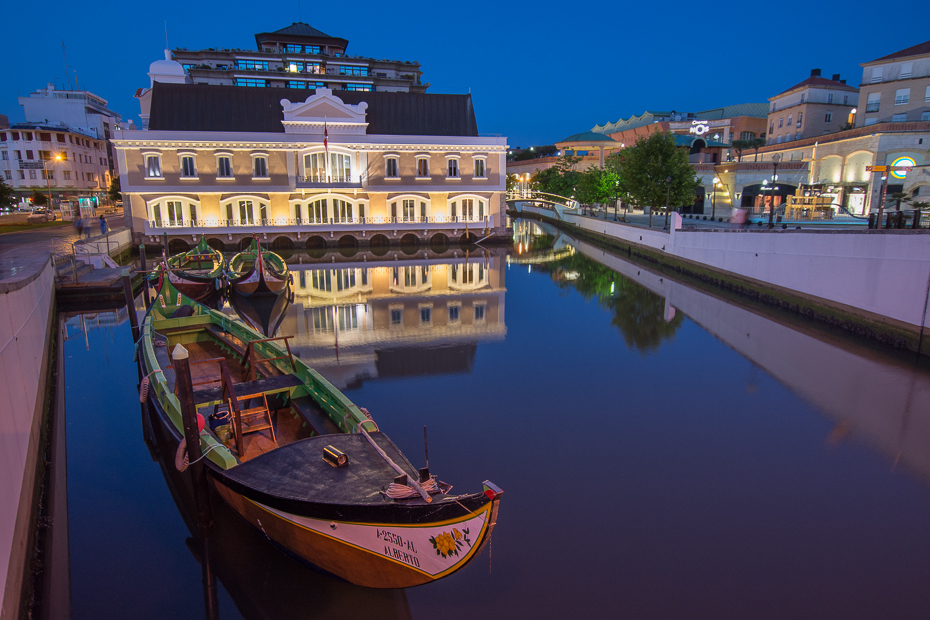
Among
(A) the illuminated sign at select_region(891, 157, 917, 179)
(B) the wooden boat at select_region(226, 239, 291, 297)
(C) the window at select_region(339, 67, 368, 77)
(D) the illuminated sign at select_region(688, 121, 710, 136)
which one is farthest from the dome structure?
(D) the illuminated sign at select_region(688, 121, 710, 136)

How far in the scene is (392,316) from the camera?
752 inches

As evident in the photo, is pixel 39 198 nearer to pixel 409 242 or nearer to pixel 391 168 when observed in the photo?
pixel 391 168

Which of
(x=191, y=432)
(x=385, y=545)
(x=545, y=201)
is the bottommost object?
(x=385, y=545)

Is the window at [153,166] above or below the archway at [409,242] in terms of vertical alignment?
above

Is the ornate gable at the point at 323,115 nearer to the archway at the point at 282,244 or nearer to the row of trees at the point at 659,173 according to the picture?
the archway at the point at 282,244

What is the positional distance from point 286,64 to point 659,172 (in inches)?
1482

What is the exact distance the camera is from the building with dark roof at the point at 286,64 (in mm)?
49562

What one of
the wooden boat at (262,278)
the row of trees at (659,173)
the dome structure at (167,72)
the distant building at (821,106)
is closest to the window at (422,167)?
the row of trees at (659,173)

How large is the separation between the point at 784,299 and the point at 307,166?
28.6 metres

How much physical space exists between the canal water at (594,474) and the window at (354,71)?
42428mm

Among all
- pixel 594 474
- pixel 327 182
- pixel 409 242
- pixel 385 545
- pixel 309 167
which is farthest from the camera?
pixel 409 242

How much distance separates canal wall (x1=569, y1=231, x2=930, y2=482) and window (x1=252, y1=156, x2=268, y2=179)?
2684 cm

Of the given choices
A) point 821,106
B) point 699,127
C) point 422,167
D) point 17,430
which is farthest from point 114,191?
point 821,106

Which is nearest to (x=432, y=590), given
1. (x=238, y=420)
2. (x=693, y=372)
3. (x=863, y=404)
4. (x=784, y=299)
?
(x=238, y=420)
